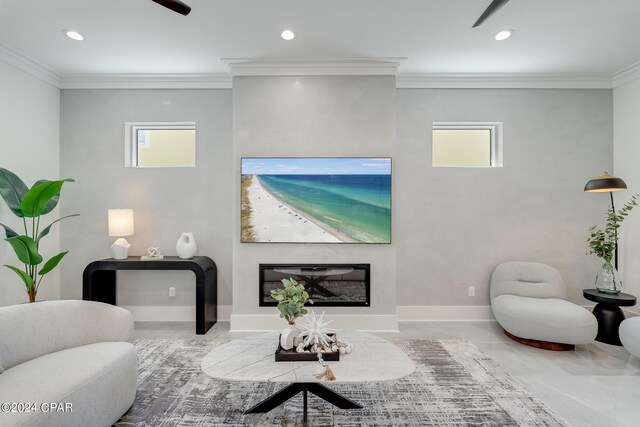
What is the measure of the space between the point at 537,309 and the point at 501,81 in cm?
261

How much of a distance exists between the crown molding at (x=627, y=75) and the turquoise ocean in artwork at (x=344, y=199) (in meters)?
2.95

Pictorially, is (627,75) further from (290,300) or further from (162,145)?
(162,145)

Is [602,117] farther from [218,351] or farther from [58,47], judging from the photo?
[58,47]

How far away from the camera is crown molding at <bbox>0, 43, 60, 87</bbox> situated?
10.6 feet

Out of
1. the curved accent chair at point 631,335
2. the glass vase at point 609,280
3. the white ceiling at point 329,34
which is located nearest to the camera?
the white ceiling at point 329,34

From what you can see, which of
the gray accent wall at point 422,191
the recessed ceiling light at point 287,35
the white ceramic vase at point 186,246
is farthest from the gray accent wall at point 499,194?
the white ceramic vase at point 186,246

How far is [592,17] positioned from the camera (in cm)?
269

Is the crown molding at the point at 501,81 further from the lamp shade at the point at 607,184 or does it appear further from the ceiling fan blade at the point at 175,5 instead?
the ceiling fan blade at the point at 175,5

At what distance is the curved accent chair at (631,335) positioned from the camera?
8.84 ft

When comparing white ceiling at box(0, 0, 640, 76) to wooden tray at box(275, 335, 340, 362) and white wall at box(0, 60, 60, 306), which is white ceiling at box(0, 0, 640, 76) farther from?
wooden tray at box(275, 335, 340, 362)

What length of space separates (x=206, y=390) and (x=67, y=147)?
3.43 meters

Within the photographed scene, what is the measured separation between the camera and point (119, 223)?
3.61 m

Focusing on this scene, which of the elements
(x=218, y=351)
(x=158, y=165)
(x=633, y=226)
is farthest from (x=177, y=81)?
(x=633, y=226)

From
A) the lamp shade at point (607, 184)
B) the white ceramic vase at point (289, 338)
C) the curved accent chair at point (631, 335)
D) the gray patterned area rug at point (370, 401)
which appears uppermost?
the lamp shade at point (607, 184)
